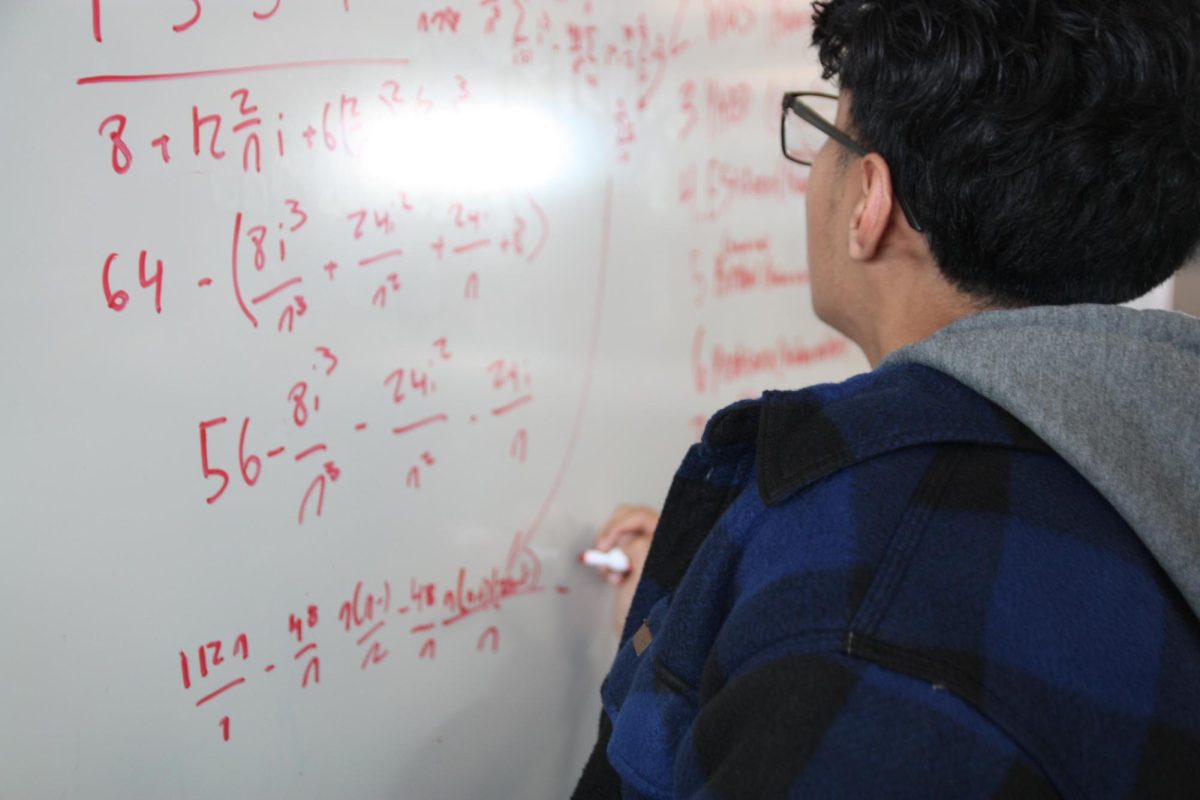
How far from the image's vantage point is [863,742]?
1.46 feet

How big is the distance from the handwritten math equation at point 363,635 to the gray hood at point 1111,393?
506 millimetres

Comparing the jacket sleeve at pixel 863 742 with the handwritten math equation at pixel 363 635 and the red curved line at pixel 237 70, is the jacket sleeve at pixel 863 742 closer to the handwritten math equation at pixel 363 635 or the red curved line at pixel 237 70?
the handwritten math equation at pixel 363 635

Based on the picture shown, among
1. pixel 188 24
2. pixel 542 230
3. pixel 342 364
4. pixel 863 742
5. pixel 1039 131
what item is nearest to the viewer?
pixel 863 742

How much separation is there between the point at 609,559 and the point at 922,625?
1.95ft

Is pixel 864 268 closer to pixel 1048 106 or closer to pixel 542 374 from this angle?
pixel 1048 106

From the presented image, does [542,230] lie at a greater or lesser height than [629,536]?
greater

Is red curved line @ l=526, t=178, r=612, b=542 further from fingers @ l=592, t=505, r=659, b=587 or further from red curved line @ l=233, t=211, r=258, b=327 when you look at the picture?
red curved line @ l=233, t=211, r=258, b=327

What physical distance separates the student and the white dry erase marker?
13.2 inches

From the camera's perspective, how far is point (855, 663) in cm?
46

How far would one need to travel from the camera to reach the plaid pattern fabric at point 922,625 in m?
0.45

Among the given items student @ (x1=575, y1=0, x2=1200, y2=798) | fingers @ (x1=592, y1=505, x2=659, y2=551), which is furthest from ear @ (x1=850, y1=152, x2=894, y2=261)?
fingers @ (x1=592, y1=505, x2=659, y2=551)

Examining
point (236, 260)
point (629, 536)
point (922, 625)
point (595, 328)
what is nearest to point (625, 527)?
point (629, 536)

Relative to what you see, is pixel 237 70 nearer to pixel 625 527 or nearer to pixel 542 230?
pixel 542 230

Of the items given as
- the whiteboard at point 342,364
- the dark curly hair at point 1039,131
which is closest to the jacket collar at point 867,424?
the dark curly hair at point 1039,131
